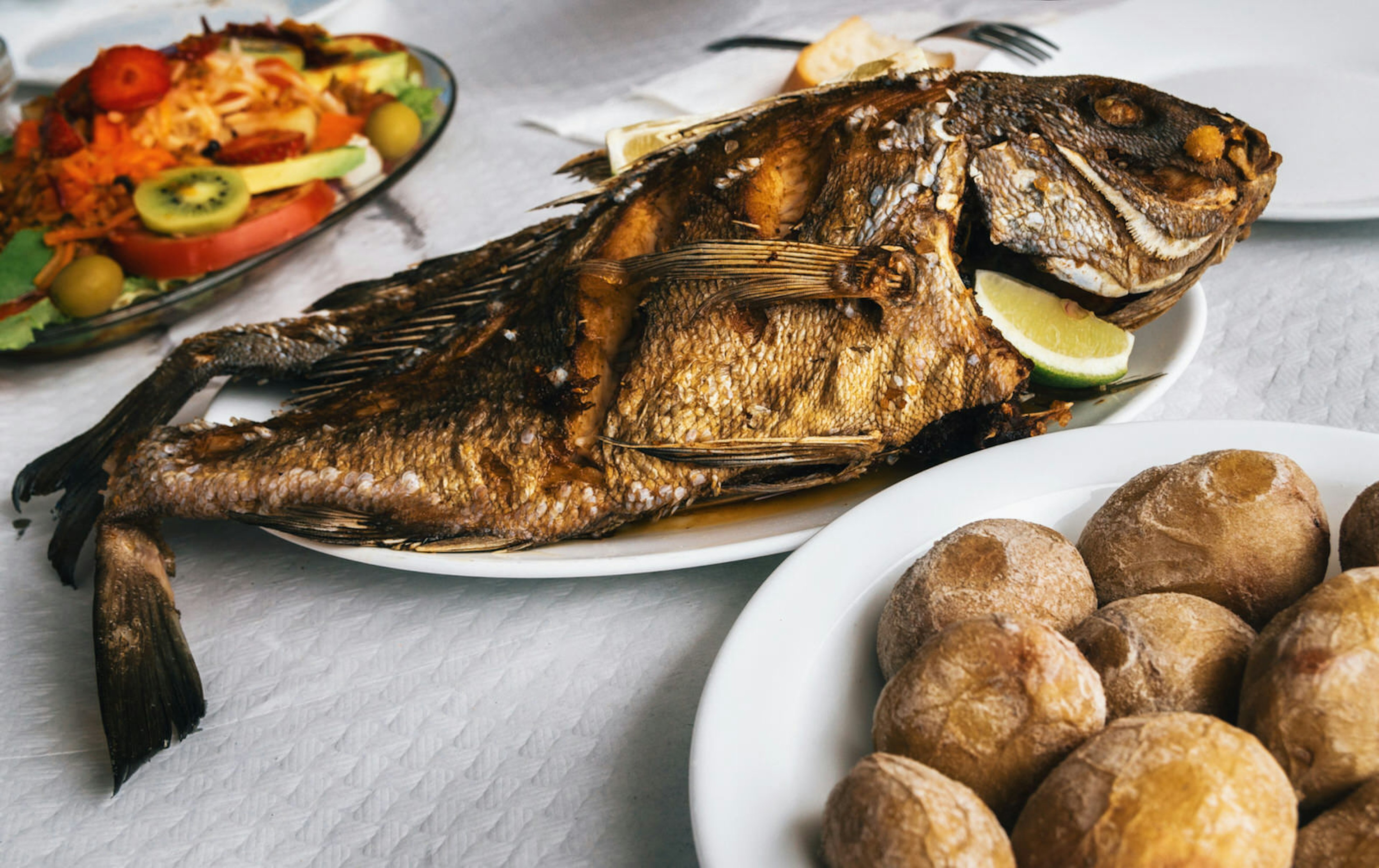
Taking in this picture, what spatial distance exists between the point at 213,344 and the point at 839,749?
928mm

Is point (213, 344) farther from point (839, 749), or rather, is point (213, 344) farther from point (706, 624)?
point (839, 749)

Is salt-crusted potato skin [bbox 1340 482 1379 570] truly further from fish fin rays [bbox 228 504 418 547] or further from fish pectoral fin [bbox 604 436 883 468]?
fish fin rays [bbox 228 504 418 547]

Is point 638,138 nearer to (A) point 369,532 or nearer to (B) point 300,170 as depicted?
(A) point 369,532

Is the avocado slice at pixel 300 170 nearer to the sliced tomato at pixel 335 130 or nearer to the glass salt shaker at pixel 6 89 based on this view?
the sliced tomato at pixel 335 130

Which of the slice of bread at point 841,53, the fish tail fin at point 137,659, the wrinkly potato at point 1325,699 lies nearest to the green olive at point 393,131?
the slice of bread at point 841,53

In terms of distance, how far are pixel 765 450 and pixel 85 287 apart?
1217mm

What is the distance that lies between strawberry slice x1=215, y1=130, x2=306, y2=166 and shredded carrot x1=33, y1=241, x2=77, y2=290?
31cm

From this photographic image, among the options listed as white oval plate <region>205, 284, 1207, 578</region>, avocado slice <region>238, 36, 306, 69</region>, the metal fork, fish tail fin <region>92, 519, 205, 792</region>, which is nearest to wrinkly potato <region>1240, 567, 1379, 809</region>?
white oval plate <region>205, 284, 1207, 578</region>

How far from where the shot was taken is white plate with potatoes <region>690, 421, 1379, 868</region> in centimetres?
57

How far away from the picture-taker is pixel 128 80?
77.5 inches

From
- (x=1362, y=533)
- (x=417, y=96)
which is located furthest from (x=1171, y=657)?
(x=417, y=96)

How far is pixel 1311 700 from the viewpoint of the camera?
0.61m

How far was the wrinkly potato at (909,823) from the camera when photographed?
1.86ft

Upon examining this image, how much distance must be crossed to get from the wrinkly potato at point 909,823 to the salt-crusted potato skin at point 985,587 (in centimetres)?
15
